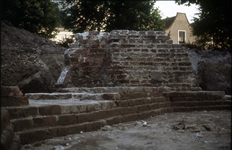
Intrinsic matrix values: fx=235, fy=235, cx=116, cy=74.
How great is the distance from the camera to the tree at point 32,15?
11.0 metres

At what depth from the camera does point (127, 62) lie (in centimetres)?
549

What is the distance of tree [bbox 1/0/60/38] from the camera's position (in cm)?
1103

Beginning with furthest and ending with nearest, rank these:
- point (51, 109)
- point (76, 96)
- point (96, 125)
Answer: point (76, 96) < point (96, 125) < point (51, 109)

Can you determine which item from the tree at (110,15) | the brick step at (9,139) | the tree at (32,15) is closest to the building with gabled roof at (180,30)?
the tree at (110,15)

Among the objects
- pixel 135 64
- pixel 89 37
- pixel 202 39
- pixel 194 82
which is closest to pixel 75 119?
pixel 135 64

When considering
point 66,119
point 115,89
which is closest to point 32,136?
point 66,119

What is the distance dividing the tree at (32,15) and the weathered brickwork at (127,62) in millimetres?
6671

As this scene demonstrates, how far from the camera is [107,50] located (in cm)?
584

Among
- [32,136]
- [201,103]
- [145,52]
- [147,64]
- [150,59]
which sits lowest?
[201,103]

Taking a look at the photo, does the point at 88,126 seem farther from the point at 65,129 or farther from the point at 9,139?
the point at 9,139

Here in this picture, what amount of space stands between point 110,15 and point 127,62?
440 inches

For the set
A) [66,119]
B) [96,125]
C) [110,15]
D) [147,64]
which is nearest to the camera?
[66,119]

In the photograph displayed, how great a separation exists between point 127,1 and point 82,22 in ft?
11.0

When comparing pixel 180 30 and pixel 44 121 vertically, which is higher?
pixel 180 30
